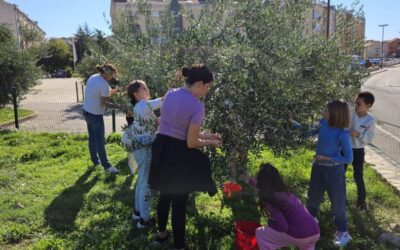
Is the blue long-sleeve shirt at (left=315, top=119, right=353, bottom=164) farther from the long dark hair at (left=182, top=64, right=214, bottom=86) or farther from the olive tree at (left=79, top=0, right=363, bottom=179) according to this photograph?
the long dark hair at (left=182, top=64, right=214, bottom=86)

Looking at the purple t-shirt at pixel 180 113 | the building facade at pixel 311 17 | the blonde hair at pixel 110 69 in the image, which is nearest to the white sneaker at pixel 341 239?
the purple t-shirt at pixel 180 113

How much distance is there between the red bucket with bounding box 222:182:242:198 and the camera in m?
4.84

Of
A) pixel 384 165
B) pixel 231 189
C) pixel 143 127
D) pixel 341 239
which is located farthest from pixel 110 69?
pixel 384 165

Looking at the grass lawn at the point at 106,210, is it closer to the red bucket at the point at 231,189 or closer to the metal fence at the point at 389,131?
the red bucket at the point at 231,189

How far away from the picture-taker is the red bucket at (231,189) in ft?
15.9

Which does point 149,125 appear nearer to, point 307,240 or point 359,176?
point 307,240

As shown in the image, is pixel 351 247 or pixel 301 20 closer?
pixel 351 247

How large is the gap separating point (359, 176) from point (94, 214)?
9.86ft

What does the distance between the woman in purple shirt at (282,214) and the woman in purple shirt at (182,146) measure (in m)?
0.53

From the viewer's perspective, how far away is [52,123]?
1312cm

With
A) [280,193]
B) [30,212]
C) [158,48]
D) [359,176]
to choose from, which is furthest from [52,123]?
[280,193]

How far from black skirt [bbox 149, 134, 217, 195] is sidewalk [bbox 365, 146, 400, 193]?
3.27m

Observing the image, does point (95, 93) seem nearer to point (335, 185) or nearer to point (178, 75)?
point (178, 75)

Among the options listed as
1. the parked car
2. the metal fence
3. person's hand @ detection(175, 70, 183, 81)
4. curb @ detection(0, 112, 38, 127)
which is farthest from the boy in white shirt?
the parked car
